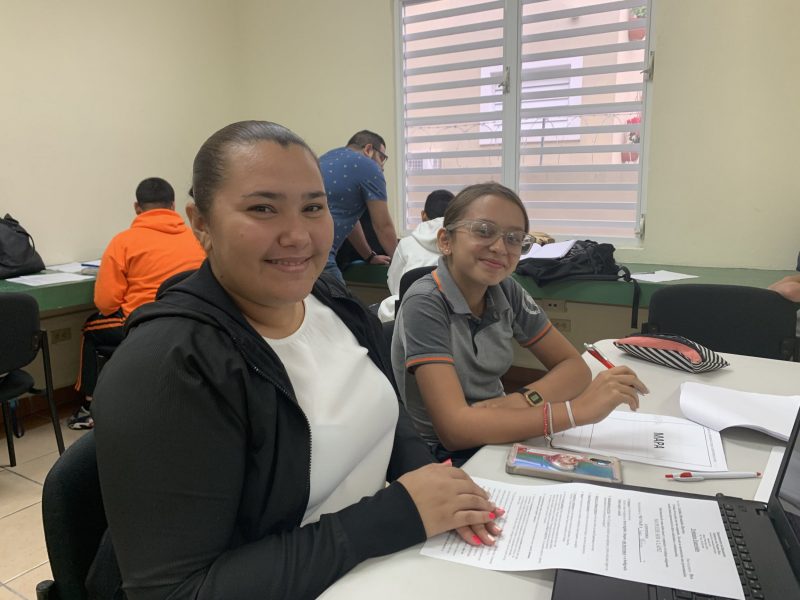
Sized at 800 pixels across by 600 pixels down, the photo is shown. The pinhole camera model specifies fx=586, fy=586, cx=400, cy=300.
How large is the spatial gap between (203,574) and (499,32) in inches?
138

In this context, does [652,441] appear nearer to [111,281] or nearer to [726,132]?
[726,132]

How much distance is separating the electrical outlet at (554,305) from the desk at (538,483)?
1574 mm

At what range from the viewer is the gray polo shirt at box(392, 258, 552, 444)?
138cm

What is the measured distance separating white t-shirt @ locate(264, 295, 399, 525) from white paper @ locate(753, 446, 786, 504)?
2.08 feet

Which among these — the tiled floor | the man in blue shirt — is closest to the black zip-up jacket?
the tiled floor

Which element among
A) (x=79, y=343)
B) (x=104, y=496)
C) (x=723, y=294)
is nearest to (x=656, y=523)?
(x=104, y=496)

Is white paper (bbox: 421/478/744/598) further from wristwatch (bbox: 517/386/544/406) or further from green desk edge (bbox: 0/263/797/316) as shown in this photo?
green desk edge (bbox: 0/263/797/316)

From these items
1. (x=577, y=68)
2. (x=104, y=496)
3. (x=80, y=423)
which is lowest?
(x=80, y=423)

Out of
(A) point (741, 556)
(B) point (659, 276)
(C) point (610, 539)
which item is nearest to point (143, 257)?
(B) point (659, 276)

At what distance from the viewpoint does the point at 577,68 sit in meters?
3.32

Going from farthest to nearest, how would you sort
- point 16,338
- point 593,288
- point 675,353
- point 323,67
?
point 323,67, point 593,288, point 16,338, point 675,353

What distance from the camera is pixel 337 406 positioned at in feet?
3.07

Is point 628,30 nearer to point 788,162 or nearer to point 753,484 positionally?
point 788,162

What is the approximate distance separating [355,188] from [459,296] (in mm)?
1734
